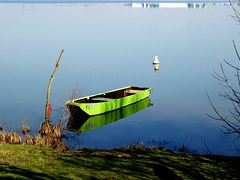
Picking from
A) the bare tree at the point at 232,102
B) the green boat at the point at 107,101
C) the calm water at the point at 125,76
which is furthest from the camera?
the green boat at the point at 107,101

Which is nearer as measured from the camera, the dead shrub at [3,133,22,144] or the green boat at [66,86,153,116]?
the dead shrub at [3,133,22,144]

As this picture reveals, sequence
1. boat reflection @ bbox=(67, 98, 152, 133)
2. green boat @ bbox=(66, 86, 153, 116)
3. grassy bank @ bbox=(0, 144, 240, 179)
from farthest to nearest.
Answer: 1. green boat @ bbox=(66, 86, 153, 116)
2. boat reflection @ bbox=(67, 98, 152, 133)
3. grassy bank @ bbox=(0, 144, 240, 179)

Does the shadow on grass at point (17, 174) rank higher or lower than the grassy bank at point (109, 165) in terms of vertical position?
higher

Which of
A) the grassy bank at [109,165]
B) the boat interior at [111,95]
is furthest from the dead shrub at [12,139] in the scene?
the boat interior at [111,95]

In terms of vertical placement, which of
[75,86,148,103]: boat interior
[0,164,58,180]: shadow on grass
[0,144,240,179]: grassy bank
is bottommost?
[0,144,240,179]: grassy bank

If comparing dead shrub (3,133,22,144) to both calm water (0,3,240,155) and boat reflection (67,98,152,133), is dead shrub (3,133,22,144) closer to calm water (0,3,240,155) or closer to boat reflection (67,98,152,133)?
calm water (0,3,240,155)

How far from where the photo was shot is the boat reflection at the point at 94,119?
97.6 ft

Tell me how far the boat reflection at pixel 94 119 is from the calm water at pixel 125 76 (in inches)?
24.0

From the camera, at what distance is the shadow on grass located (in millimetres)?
12613

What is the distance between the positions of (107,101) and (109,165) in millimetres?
16933

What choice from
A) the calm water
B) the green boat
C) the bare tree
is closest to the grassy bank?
the bare tree

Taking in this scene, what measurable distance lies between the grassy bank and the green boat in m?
11.4

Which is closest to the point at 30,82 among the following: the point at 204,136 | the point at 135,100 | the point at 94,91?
the point at 94,91

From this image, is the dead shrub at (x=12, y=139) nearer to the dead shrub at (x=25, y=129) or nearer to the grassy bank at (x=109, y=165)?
the grassy bank at (x=109, y=165)
